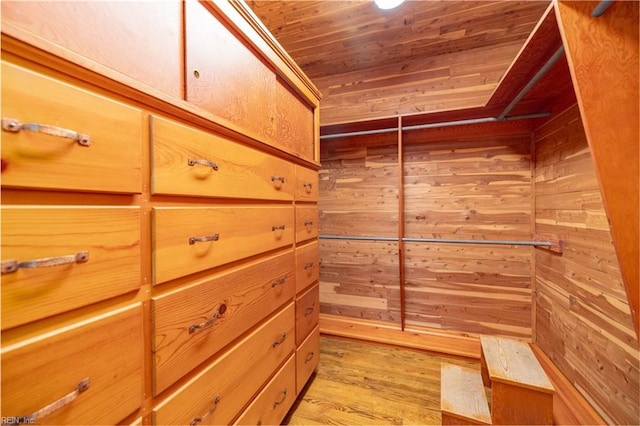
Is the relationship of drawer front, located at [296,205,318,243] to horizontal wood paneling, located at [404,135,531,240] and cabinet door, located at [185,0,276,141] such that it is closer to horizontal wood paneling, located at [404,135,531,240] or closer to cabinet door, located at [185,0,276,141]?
cabinet door, located at [185,0,276,141]

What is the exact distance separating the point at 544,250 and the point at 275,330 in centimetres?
191

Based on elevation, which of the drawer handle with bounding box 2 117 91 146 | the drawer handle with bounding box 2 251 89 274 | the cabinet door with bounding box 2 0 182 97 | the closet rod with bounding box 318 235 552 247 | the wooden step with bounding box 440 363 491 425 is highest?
the cabinet door with bounding box 2 0 182 97

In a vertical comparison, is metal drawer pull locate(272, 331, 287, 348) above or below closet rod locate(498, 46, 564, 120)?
below

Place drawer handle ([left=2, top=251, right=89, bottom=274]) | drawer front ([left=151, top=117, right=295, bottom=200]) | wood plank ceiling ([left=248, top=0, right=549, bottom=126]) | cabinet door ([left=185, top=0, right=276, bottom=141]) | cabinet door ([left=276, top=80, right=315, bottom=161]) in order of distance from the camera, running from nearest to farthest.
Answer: drawer handle ([left=2, top=251, right=89, bottom=274]) → drawer front ([left=151, top=117, right=295, bottom=200]) → cabinet door ([left=185, top=0, right=276, bottom=141]) → cabinet door ([left=276, top=80, right=315, bottom=161]) → wood plank ceiling ([left=248, top=0, right=549, bottom=126])

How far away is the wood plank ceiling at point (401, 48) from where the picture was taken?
5.59ft

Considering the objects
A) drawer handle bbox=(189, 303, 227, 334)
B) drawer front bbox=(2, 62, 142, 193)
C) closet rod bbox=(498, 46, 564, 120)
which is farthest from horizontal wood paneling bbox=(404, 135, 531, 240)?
drawer front bbox=(2, 62, 142, 193)

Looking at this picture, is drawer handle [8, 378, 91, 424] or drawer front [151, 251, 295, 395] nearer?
drawer handle [8, 378, 91, 424]

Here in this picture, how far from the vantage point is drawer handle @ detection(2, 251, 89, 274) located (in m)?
0.38

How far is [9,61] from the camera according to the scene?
389 millimetres

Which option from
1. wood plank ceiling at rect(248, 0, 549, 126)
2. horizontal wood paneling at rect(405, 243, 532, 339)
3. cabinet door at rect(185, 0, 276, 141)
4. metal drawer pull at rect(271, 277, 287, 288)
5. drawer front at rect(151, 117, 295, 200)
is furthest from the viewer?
horizontal wood paneling at rect(405, 243, 532, 339)

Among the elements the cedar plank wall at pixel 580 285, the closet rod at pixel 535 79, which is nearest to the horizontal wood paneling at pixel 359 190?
the closet rod at pixel 535 79

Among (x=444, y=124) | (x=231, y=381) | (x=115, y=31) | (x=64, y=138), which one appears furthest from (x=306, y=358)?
(x=444, y=124)

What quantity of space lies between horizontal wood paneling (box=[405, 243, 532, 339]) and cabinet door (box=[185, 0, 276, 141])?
5.70 feet

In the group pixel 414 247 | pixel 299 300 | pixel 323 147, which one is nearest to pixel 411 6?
pixel 323 147
